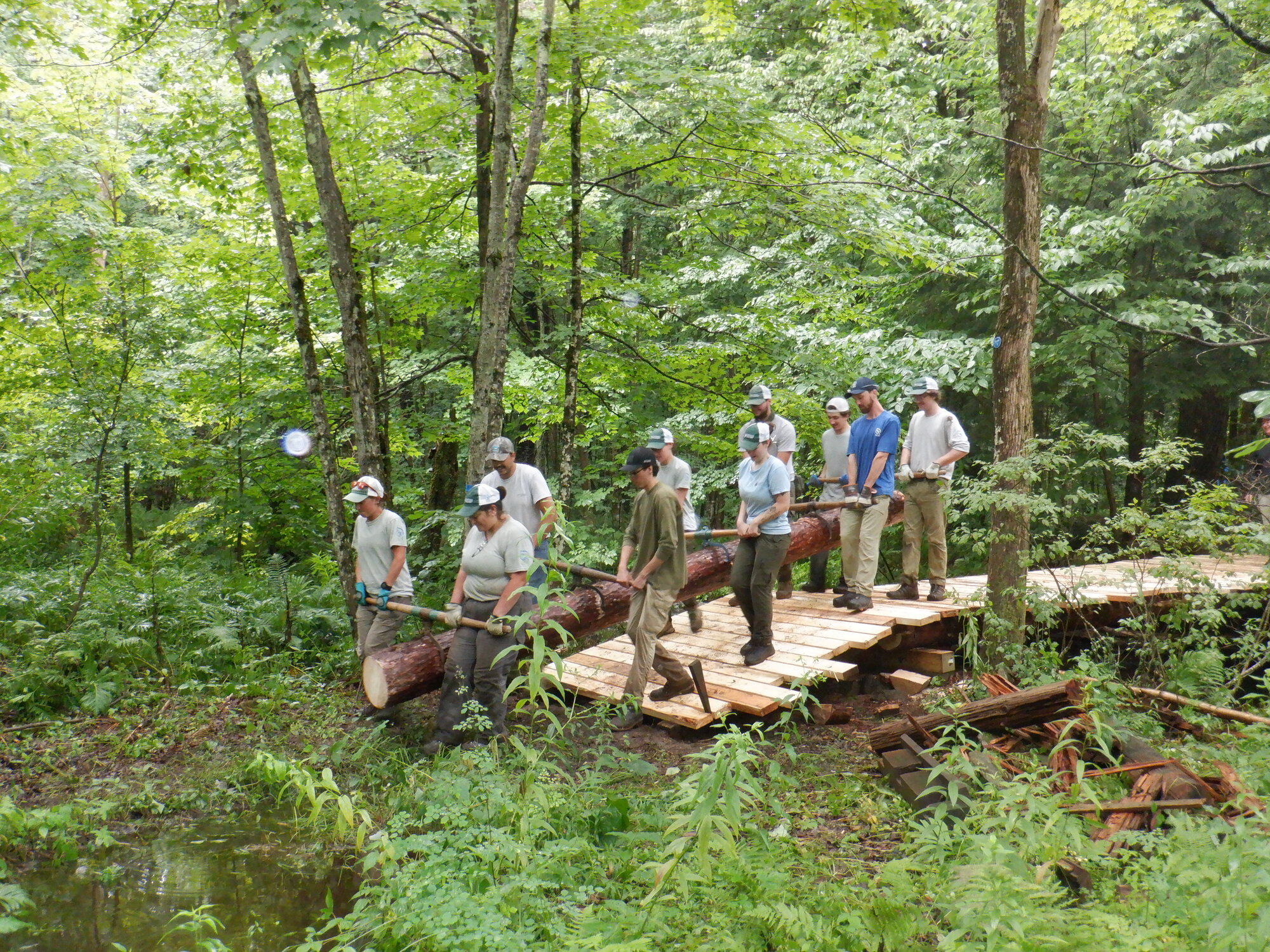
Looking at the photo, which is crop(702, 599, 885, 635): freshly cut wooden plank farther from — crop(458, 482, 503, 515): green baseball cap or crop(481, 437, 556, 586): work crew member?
crop(458, 482, 503, 515): green baseball cap

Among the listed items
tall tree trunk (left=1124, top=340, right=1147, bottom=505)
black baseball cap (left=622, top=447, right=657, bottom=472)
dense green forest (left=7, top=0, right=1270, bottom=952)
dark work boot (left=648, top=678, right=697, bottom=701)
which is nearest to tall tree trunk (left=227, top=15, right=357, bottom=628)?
dense green forest (left=7, top=0, right=1270, bottom=952)

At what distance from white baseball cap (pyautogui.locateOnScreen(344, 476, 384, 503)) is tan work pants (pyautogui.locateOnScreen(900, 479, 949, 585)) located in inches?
204

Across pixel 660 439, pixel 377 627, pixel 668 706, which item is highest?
pixel 660 439

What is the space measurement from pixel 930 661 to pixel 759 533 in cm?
235

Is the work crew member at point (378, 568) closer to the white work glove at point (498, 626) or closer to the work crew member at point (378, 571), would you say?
the work crew member at point (378, 571)

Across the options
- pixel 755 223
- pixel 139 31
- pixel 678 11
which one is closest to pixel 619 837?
pixel 755 223

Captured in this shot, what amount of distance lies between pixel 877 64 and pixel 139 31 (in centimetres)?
1211

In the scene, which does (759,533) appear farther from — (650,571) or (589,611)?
(589,611)

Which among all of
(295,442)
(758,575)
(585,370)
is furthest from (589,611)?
(295,442)

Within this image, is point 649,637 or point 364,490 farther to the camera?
point 364,490

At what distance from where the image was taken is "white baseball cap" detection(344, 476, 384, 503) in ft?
22.5

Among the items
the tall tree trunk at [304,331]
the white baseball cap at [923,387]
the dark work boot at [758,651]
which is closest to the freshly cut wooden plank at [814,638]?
the dark work boot at [758,651]

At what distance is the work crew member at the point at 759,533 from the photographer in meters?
6.88

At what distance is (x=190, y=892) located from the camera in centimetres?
463
